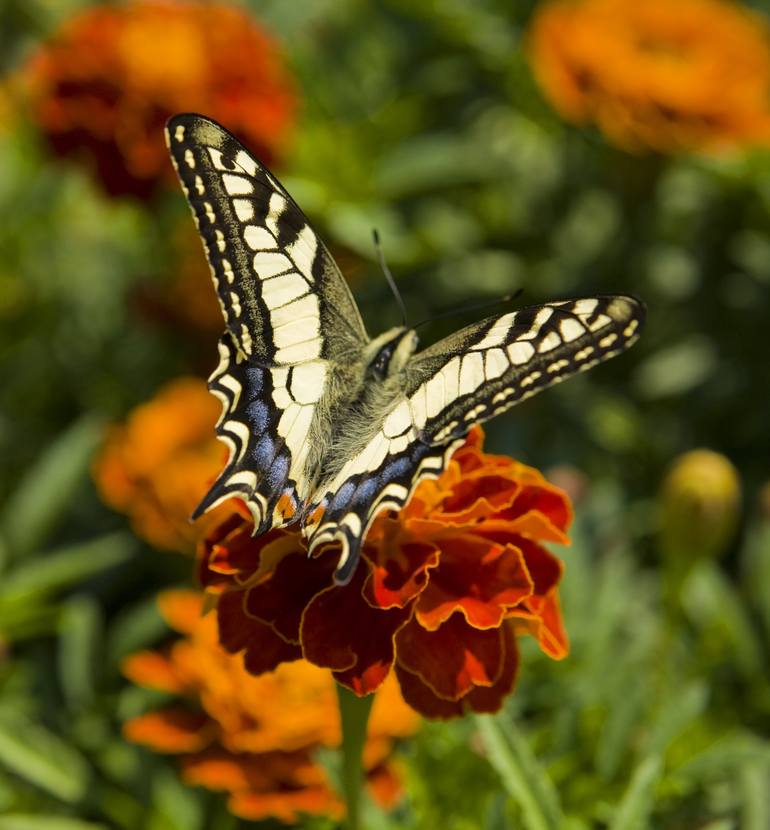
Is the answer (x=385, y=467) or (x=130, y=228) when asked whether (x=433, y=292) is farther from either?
(x=385, y=467)

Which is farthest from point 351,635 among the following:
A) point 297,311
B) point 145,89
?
point 145,89

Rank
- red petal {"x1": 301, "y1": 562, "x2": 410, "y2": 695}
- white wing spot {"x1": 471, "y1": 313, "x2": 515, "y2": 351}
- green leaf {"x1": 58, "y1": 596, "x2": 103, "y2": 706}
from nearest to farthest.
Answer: red petal {"x1": 301, "y1": 562, "x2": 410, "y2": 695} → white wing spot {"x1": 471, "y1": 313, "x2": 515, "y2": 351} → green leaf {"x1": 58, "y1": 596, "x2": 103, "y2": 706}

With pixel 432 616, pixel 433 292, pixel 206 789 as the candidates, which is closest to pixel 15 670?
pixel 206 789

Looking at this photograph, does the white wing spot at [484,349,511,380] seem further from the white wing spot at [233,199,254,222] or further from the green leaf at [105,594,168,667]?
the green leaf at [105,594,168,667]

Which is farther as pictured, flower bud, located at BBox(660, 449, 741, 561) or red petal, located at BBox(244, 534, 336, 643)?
flower bud, located at BBox(660, 449, 741, 561)

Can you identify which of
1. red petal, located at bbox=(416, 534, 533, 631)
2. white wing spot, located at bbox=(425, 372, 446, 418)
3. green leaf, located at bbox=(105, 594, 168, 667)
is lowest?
green leaf, located at bbox=(105, 594, 168, 667)

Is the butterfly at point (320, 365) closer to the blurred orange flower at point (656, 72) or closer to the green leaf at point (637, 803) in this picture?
the green leaf at point (637, 803)

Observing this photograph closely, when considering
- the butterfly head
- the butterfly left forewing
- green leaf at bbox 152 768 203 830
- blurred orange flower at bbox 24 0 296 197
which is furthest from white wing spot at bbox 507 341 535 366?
blurred orange flower at bbox 24 0 296 197

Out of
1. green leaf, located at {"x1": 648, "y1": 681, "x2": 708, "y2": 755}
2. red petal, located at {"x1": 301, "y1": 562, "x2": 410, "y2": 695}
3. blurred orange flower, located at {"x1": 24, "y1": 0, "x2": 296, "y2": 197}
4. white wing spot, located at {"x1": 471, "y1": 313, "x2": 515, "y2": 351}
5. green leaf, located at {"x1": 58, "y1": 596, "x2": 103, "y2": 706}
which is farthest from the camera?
blurred orange flower, located at {"x1": 24, "y1": 0, "x2": 296, "y2": 197}
